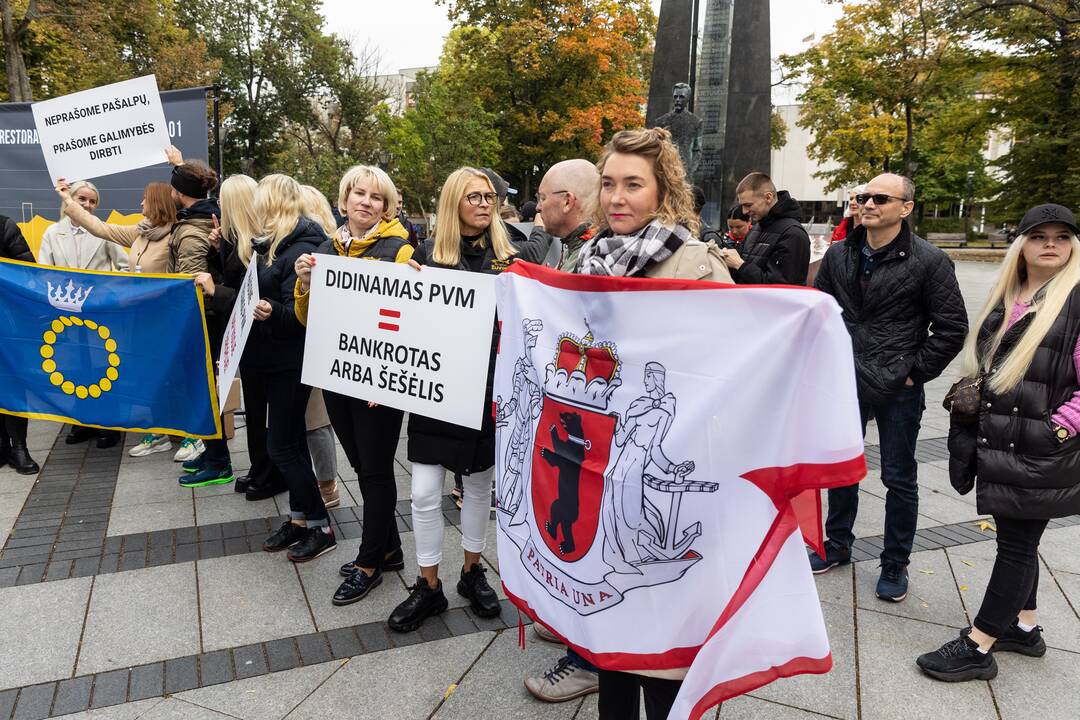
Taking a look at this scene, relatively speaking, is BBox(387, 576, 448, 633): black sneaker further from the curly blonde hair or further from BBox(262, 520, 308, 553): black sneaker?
the curly blonde hair

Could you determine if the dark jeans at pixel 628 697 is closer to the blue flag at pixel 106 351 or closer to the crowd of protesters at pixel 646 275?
the crowd of protesters at pixel 646 275

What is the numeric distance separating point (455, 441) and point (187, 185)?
308 centimetres

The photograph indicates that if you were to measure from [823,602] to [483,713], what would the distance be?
187cm

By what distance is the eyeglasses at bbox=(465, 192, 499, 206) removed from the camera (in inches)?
125

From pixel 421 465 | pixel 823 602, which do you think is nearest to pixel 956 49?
pixel 823 602

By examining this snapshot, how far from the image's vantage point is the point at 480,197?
126 inches

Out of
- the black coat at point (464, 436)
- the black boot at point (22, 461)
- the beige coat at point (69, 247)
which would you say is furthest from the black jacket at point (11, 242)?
the black coat at point (464, 436)

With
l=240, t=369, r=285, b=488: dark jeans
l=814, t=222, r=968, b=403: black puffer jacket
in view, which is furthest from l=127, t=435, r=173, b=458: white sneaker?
l=814, t=222, r=968, b=403: black puffer jacket

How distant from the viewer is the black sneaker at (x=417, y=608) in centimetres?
332

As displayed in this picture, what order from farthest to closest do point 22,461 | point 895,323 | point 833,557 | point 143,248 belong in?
point 22,461, point 143,248, point 833,557, point 895,323

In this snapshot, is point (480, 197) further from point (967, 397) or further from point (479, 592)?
point (967, 397)

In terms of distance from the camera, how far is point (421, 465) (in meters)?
3.25

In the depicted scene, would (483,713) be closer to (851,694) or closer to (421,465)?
(421,465)

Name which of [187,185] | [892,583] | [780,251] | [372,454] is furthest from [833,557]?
[187,185]
